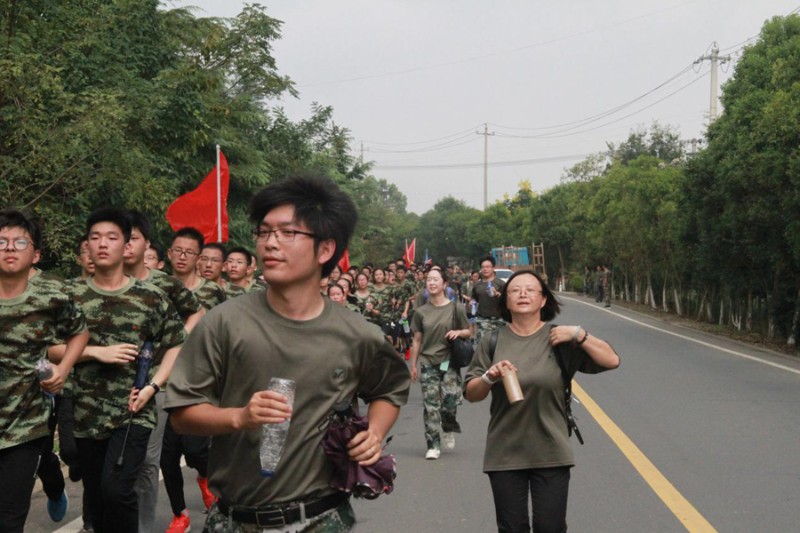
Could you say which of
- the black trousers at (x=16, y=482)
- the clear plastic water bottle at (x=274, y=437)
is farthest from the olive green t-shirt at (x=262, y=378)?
the black trousers at (x=16, y=482)

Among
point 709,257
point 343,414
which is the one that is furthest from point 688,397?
point 709,257

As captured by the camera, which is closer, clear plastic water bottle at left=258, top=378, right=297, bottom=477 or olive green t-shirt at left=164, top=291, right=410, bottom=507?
clear plastic water bottle at left=258, top=378, right=297, bottom=477

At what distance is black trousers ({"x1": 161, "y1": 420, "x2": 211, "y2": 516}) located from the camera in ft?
20.8

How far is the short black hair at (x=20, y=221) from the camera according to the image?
488cm

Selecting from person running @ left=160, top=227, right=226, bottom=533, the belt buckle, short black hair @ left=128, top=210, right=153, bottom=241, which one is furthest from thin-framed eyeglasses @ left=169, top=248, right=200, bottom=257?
the belt buckle

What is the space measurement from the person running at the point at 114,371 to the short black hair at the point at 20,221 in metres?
0.30

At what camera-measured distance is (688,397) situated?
40.8 feet

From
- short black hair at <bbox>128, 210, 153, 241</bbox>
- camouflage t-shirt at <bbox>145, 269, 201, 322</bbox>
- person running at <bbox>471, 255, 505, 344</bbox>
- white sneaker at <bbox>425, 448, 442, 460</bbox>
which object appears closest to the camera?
short black hair at <bbox>128, 210, 153, 241</bbox>

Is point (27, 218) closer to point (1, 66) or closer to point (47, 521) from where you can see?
point (47, 521)

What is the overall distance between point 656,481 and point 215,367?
5.32 m

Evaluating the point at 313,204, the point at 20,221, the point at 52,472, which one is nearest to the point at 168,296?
the point at 20,221

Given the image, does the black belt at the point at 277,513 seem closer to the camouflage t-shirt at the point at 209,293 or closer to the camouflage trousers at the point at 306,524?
the camouflage trousers at the point at 306,524

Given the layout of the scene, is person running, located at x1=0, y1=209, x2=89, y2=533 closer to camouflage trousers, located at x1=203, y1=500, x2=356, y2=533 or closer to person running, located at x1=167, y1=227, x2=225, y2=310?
camouflage trousers, located at x1=203, y1=500, x2=356, y2=533

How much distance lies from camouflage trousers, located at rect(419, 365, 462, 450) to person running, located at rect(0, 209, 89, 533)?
4679mm
